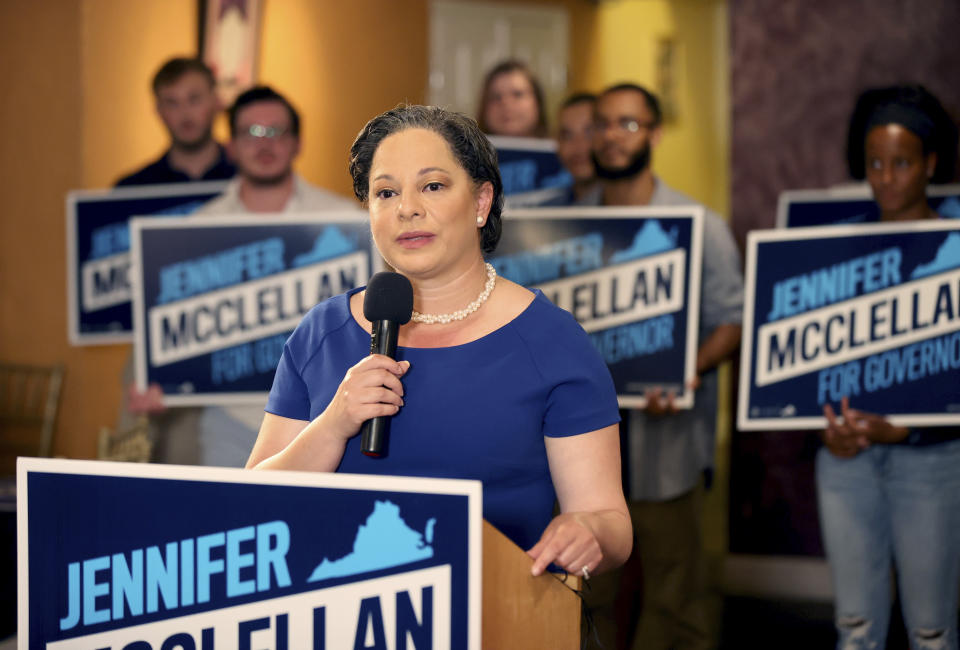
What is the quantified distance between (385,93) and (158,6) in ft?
5.71

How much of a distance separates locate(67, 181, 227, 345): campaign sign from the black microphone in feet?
7.86

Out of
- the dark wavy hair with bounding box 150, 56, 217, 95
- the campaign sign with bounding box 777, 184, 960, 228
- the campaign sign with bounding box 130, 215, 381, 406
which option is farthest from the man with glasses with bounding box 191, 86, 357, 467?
the campaign sign with bounding box 777, 184, 960, 228

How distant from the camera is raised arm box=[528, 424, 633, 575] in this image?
55.2 inches

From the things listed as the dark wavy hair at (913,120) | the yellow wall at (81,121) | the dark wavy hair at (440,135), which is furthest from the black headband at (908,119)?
the yellow wall at (81,121)

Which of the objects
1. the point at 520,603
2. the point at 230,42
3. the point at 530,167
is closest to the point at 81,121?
the point at 230,42

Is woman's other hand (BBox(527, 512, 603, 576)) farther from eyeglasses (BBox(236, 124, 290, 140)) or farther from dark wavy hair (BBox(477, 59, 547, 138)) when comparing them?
dark wavy hair (BBox(477, 59, 547, 138))

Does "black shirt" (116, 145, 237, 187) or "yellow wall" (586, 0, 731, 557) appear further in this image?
"yellow wall" (586, 0, 731, 557)

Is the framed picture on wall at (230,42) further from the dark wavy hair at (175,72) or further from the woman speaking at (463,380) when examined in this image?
the woman speaking at (463,380)

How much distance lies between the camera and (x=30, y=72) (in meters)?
4.93

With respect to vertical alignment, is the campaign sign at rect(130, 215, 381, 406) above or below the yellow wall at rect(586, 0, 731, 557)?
below

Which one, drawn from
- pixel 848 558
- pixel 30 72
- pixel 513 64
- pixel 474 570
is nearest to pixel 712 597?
pixel 848 558

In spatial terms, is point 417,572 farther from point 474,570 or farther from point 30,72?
point 30,72

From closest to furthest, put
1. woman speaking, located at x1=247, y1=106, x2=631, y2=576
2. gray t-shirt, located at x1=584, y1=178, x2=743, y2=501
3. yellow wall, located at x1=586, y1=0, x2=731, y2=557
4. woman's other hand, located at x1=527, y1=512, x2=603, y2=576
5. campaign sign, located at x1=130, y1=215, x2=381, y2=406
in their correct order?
woman's other hand, located at x1=527, y1=512, x2=603, y2=576
woman speaking, located at x1=247, y1=106, x2=631, y2=576
campaign sign, located at x1=130, y1=215, x2=381, y2=406
gray t-shirt, located at x1=584, y1=178, x2=743, y2=501
yellow wall, located at x1=586, y1=0, x2=731, y2=557

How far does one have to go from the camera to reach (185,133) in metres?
4.20
